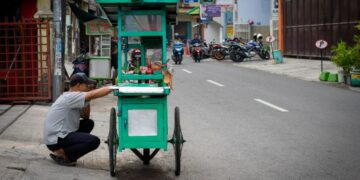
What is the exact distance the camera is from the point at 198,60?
39250 mm

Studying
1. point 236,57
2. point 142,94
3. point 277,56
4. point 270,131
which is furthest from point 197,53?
point 142,94

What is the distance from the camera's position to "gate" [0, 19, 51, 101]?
15383 mm

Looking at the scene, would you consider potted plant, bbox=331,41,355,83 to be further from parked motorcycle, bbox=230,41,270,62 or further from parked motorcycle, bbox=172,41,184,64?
parked motorcycle, bbox=230,41,270,62

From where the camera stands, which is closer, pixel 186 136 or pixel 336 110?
pixel 186 136

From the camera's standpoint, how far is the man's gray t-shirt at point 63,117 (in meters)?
8.03

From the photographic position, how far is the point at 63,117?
8148 mm

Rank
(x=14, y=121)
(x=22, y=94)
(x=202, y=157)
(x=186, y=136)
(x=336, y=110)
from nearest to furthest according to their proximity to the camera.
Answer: (x=202, y=157)
(x=186, y=136)
(x=14, y=121)
(x=336, y=110)
(x=22, y=94)

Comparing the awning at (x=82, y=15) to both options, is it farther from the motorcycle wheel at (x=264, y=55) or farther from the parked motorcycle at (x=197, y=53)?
the motorcycle wheel at (x=264, y=55)

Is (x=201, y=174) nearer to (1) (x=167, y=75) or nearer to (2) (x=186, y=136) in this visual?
(1) (x=167, y=75)

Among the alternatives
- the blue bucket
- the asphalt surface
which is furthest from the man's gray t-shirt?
the blue bucket

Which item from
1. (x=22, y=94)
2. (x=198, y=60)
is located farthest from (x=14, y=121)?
(x=198, y=60)

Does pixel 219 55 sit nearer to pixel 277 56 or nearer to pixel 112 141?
pixel 277 56

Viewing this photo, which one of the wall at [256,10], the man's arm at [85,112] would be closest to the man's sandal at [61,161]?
the man's arm at [85,112]

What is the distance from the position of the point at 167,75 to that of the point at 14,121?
18.2 ft
